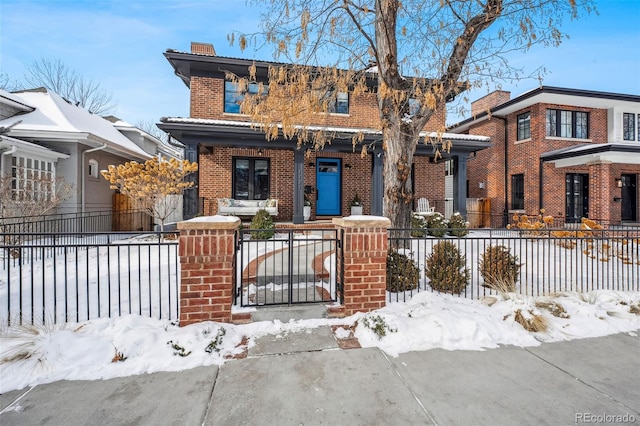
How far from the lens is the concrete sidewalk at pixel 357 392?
87.2 inches

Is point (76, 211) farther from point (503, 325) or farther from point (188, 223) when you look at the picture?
point (503, 325)

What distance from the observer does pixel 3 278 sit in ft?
A: 18.7

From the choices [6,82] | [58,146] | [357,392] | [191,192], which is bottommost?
[357,392]

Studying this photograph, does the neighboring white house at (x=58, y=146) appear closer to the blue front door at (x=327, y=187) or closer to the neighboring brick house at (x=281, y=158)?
the neighboring brick house at (x=281, y=158)

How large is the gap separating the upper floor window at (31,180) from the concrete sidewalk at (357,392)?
31.4 ft

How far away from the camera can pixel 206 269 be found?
3.54m

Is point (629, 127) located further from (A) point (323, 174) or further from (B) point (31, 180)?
(B) point (31, 180)

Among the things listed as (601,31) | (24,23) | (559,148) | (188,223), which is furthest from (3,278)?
(559,148)

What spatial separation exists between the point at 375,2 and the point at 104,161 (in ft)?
42.9

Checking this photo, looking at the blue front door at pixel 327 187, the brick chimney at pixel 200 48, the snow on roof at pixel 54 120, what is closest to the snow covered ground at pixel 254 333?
the blue front door at pixel 327 187

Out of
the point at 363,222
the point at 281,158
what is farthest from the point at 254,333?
the point at 281,158

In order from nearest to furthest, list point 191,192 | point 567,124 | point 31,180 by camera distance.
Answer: point 31,180, point 191,192, point 567,124

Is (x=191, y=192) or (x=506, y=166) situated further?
(x=506, y=166)

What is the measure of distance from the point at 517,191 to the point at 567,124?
3835mm
